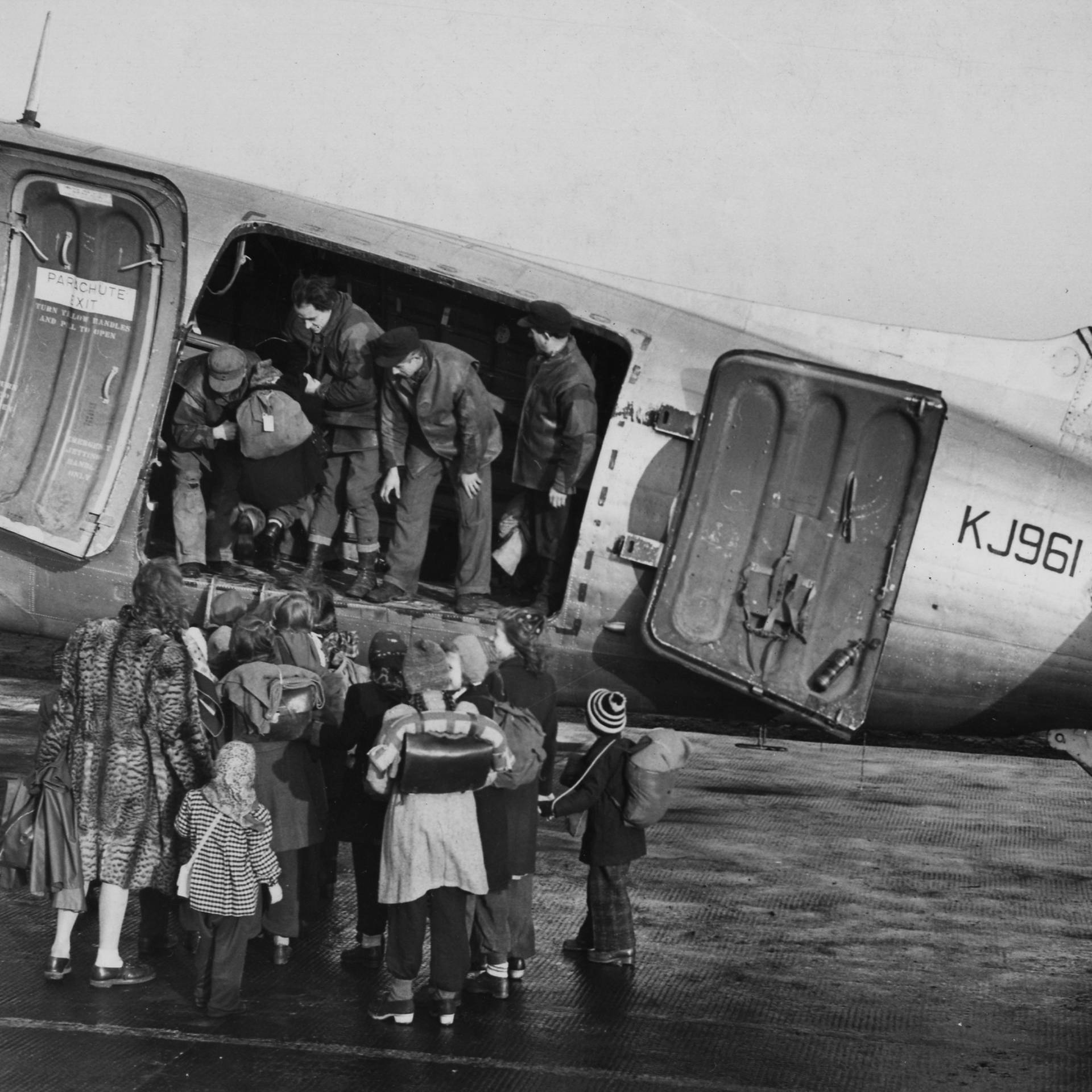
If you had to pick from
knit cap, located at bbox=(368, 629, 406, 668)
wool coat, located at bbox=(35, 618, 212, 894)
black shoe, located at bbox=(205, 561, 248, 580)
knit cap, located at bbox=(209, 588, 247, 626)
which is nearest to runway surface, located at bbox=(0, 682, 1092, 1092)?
wool coat, located at bbox=(35, 618, 212, 894)

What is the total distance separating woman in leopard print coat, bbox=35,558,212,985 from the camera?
17.6 ft

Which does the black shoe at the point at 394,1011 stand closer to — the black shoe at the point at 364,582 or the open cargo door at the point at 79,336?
the black shoe at the point at 364,582

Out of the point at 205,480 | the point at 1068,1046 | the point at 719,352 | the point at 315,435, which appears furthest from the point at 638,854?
the point at 205,480

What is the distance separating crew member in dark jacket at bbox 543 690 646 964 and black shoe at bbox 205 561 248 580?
256cm

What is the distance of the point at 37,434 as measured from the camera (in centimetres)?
784

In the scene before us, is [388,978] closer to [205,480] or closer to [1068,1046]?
[1068,1046]

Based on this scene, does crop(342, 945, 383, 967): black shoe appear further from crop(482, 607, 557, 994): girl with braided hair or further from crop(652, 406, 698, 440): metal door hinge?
crop(652, 406, 698, 440): metal door hinge

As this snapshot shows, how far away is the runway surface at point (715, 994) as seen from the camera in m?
4.82

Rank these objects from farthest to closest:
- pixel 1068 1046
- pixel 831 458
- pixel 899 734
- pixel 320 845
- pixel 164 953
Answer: pixel 899 734 → pixel 831 458 → pixel 320 845 → pixel 164 953 → pixel 1068 1046

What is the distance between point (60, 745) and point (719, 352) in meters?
3.77

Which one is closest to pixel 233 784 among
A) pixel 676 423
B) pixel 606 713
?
pixel 606 713

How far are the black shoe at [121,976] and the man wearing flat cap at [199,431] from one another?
8.28 feet

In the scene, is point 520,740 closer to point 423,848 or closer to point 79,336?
point 423,848

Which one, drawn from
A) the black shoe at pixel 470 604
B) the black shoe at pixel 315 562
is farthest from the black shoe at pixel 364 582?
the black shoe at pixel 470 604
